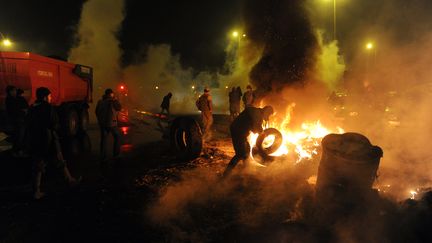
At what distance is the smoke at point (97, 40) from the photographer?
3152cm

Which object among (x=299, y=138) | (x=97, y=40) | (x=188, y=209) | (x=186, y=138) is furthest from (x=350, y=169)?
(x=97, y=40)

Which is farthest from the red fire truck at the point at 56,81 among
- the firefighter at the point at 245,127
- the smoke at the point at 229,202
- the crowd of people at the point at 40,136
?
the firefighter at the point at 245,127

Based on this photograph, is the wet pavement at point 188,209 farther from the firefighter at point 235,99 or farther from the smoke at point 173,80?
the smoke at point 173,80

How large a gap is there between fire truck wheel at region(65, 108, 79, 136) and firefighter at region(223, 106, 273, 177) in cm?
701

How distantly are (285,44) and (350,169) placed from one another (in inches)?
288

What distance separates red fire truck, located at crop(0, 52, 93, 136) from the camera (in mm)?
9719

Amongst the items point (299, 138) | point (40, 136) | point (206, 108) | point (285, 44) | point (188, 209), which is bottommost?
point (188, 209)

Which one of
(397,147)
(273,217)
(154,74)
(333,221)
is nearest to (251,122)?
(273,217)

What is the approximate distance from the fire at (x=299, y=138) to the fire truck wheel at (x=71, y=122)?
→ 6.81 meters

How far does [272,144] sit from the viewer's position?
7.04 meters

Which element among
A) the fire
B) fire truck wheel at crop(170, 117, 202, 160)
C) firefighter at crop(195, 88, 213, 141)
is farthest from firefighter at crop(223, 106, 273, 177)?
firefighter at crop(195, 88, 213, 141)

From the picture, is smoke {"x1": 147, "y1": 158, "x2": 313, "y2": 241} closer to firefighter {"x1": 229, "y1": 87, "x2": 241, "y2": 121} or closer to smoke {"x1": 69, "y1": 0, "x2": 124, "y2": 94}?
firefighter {"x1": 229, "y1": 87, "x2": 241, "y2": 121}

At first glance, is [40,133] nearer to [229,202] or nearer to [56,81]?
[229,202]

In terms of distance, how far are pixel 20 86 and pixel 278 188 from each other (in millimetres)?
8830
